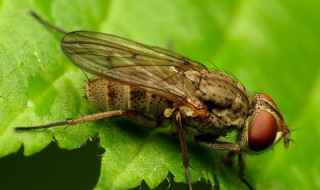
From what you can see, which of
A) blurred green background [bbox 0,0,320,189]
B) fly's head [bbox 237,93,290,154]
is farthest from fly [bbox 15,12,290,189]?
blurred green background [bbox 0,0,320,189]

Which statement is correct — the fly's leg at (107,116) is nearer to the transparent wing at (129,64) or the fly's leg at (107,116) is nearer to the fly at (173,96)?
the fly at (173,96)

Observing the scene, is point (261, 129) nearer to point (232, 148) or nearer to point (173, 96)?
point (232, 148)

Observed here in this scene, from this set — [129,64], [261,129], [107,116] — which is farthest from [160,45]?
[261,129]

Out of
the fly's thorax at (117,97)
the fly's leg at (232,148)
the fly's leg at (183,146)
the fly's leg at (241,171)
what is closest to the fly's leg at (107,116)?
the fly's thorax at (117,97)

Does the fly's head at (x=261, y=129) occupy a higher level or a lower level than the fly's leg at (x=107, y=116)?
higher

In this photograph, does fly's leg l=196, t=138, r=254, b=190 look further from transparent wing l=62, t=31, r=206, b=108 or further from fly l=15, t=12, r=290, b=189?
transparent wing l=62, t=31, r=206, b=108

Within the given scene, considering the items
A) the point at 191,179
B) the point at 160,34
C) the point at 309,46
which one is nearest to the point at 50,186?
the point at 191,179
